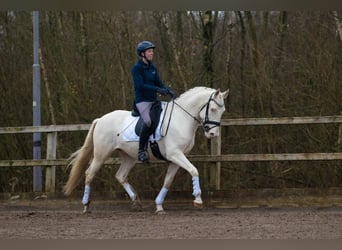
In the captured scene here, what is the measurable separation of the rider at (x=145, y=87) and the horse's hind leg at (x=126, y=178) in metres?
0.70

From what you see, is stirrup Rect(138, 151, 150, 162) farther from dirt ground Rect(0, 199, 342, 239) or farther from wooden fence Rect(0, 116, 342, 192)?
wooden fence Rect(0, 116, 342, 192)

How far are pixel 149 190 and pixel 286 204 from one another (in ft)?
8.26

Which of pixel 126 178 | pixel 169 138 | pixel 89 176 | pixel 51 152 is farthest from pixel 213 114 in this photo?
pixel 51 152

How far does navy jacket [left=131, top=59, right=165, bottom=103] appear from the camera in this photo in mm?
8820

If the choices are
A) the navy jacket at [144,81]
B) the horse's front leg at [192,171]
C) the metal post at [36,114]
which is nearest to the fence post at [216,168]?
the horse's front leg at [192,171]

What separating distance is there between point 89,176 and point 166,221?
7.25 feet

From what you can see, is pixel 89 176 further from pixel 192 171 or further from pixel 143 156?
pixel 192 171

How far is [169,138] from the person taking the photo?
899 cm

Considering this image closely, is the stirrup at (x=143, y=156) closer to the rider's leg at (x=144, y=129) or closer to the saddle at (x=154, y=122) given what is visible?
the rider's leg at (x=144, y=129)

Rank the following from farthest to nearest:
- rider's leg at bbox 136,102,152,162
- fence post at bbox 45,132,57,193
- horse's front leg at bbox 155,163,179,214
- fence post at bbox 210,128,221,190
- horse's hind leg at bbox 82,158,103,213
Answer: fence post at bbox 45,132,57,193 → fence post at bbox 210,128,221,190 → horse's hind leg at bbox 82,158,103,213 → horse's front leg at bbox 155,163,179,214 → rider's leg at bbox 136,102,152,162

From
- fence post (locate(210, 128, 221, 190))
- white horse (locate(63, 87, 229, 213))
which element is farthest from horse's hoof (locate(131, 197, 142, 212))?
fence post (locate(210, 128, 221, 190))

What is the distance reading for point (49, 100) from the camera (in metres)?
12.8

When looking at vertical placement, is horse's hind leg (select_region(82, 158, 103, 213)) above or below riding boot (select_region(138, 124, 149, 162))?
below

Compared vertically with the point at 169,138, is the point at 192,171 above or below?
below
